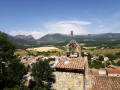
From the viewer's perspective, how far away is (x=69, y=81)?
27.1 feet

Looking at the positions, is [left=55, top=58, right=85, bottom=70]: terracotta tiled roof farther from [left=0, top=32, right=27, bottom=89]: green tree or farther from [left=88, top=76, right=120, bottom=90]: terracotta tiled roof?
[left=0, top=32, right=27, bottom=89]: green tree

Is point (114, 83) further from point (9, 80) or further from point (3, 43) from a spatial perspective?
point (3, 43)

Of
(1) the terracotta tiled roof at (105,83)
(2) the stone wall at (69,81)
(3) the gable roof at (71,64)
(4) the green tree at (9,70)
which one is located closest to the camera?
(1) the terracotta tiled roof at (105,83)

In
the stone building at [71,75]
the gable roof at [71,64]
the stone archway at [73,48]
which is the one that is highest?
the stone archway at [73,48]

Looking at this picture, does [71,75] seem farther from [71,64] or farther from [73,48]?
[73,48]

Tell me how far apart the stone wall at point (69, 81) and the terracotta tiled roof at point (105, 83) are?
120 centimetres

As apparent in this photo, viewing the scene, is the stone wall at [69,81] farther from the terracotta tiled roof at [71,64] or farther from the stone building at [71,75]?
the terracotta tiled roof at [71,64]

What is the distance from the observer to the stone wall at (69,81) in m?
8.09

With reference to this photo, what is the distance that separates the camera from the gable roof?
8203 millimetres

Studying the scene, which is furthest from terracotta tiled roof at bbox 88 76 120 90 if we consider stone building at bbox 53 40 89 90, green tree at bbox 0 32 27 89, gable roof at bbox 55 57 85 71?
green tree at bbox 0 32 27 89

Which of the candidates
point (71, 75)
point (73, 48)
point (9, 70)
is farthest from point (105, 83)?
point (9, 70)

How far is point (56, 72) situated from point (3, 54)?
319 inches

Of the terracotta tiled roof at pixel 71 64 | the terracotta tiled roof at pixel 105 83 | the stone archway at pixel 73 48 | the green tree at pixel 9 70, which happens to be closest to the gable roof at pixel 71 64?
the terracotta tiled roof at pixel 71 64

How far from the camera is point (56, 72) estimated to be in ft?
Result: 28.3
